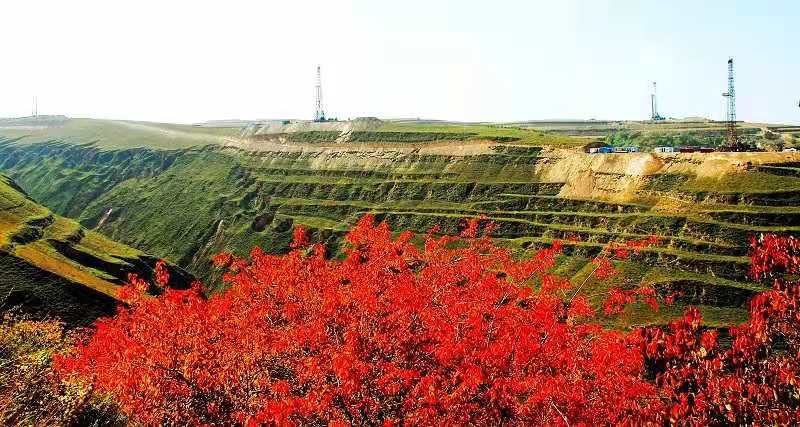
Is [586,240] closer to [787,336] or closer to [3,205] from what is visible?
[787,336]

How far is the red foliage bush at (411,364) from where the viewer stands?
27.6 metres

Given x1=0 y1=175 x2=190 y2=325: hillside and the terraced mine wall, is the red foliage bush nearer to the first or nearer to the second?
x1=0 y1=175 x2=190 y2=325: hillside

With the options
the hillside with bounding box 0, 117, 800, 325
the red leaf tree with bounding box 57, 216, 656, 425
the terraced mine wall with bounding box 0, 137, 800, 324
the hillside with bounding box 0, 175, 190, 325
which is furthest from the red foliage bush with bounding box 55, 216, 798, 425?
the hillside with bounding box 0, 117, 800, 325

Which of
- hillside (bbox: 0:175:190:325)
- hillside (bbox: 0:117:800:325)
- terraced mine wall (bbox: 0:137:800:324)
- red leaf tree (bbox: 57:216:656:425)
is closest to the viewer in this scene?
red leaf tree (bbox: 57:216:656:425)

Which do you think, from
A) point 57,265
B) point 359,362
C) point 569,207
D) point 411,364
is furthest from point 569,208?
point 57,265

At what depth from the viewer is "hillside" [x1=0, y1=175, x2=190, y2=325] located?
9606 cm

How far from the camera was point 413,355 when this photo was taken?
56219mm

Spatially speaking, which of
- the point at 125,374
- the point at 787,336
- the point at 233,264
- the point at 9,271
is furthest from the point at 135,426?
the point at 233,264

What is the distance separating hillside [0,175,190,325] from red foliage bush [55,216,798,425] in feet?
45.7

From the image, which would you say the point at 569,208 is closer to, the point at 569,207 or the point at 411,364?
the point at 569,207

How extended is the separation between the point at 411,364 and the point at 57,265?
280ft

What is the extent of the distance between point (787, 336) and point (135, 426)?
3602 cm

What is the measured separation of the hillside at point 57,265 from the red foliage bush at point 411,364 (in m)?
13.9

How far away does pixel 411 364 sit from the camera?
182ft
